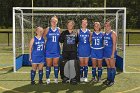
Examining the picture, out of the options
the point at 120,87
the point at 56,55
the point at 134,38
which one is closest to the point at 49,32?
the point at 56,55

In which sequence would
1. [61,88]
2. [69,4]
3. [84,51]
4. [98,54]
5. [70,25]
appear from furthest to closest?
1. [69,4]
2. [84,51]
3. [98,54]
4. [70,25]
5. [61,88]

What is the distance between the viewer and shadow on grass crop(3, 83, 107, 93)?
1076cm

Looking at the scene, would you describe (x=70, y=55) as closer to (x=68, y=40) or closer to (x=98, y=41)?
(x=68, y=40)

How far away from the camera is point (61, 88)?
11.1m

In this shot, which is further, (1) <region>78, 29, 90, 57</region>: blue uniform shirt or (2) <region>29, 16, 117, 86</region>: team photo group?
(1) <region>78, 29, 90, 57</region>: blue uniform shirt

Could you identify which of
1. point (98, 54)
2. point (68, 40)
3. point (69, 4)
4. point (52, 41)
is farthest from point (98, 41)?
point (69, 4)

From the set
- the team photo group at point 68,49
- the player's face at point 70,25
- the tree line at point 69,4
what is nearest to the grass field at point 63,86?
the team photo group at point 68,49

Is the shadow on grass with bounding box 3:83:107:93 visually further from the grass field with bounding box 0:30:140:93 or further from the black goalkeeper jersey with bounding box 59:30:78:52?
the black goalkeeper jersey with bounding box 59:30:78:52

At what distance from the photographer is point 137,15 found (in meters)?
59.1

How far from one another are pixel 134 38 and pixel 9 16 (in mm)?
29877

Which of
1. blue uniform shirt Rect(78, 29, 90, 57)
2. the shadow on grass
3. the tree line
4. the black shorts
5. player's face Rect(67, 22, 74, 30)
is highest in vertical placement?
the tree line

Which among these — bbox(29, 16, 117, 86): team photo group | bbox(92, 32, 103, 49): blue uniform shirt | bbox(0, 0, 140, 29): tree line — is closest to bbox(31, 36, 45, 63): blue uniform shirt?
bbox(29, 16, 117, 86): team photo group

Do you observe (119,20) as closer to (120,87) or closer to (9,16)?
(120,87)

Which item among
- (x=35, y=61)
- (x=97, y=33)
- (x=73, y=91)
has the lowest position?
(x=73, y=91)
